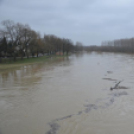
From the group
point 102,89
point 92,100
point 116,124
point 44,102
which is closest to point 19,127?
point 44,102

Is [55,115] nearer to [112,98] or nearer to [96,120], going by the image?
[96,120]

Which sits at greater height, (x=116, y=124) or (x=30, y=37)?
(x=30, y=37)

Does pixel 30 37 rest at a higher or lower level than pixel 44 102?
higher

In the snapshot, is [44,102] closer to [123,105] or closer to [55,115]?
[55,115]

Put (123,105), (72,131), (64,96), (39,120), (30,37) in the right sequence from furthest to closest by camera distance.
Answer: (30,37)
(64,96)
(123,105)
(39,120)
(72,131)

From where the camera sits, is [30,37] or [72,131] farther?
[30,37]

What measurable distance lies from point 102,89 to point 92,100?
2.81 meters

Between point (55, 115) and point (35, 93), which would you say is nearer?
point (55, 115)

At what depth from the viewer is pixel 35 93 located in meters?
12.1

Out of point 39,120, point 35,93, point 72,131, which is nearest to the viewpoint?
point 72,131

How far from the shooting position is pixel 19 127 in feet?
23.3

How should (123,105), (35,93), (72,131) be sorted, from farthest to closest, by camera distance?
1. (35,93)
2. (123,105)
3. (72,131)

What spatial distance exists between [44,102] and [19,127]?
10.1ft

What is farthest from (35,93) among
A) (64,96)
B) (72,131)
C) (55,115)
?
(72,131)
